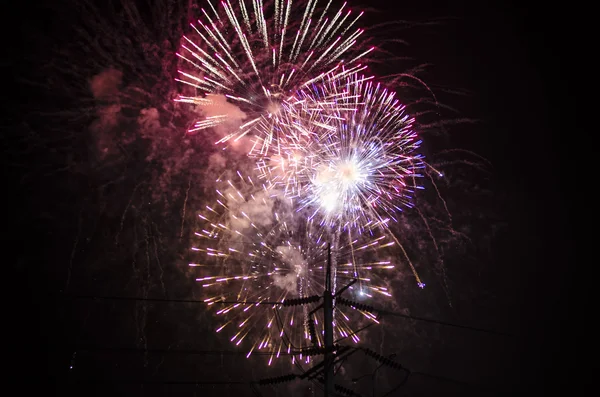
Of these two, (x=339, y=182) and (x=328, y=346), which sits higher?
(x=339, y=182)

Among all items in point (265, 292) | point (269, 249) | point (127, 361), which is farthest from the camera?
point (127, 361)

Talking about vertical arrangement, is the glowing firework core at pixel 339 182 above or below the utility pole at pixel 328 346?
above

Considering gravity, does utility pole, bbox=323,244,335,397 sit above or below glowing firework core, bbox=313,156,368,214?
below

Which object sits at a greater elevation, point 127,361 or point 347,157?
point 347,157

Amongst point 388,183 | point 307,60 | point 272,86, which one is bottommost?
point 388,183

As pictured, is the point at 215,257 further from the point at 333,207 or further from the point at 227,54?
the point at 227,54

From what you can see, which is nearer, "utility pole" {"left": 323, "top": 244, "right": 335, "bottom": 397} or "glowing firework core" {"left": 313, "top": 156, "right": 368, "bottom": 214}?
"utility pole" {"left": 323, "top": 244, "right": 335, "bottom": 397}

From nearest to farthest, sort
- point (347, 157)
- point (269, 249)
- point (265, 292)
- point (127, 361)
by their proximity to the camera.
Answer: point (347, 157)
point (269, 249)
point (265, 292)
point (127, 361)

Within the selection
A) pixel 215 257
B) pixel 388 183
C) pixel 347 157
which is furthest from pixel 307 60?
pixel 215 257

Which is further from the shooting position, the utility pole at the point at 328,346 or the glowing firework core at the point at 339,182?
the glowing firework core at the point at 339,182

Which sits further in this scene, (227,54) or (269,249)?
(269,249)

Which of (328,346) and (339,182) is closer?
(328,346)
